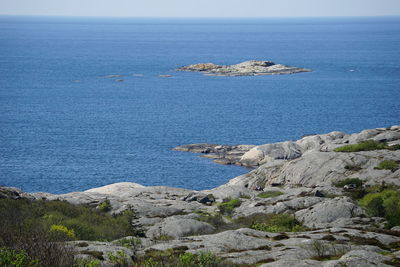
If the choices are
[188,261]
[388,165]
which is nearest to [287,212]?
[388,165]

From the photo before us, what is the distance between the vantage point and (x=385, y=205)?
117 ft

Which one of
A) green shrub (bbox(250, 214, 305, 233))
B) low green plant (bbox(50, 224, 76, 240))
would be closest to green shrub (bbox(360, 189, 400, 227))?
green shrub (bbox(250, 214, 305, 233))

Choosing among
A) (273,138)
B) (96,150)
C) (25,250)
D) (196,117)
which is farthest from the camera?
(196,117)

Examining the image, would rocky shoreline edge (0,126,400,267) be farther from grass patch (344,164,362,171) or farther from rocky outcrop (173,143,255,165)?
rocky outcrop (173,143,255,165)

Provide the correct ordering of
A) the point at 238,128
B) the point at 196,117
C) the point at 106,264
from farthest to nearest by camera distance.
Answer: the point at 196,117, the point at 238,128, the point at 106,264

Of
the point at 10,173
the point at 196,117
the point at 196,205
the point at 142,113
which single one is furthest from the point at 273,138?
the point at 196,205

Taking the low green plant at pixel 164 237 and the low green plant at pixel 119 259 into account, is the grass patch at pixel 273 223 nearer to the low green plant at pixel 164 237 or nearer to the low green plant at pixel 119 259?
the low green plant at pixel 164 237

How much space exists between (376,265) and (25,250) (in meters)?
11.5

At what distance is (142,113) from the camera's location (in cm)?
12050

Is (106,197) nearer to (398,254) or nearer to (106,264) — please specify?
(106,264)

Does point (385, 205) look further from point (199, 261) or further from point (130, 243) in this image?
point (199, 261)

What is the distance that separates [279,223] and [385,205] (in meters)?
6.72

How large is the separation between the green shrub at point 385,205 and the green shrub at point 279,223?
15.8ft

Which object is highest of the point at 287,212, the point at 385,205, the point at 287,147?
the point at 385,205
